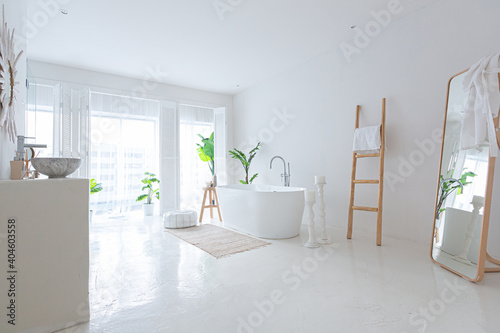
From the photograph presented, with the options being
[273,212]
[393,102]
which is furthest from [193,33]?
[393,102]

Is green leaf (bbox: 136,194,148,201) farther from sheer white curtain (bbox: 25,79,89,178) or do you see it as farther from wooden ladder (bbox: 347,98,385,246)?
wooden ladder (bbox: 347,98,385,246)

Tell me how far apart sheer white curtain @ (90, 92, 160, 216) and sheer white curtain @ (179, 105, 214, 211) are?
1.93 ft

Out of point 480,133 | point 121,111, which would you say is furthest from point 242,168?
point 480,133

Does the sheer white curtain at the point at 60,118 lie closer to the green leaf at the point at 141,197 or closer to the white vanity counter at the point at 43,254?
the green leaf at the point at 141,197

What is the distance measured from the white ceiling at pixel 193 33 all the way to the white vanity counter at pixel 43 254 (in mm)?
2155

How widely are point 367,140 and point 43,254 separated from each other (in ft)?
10.4

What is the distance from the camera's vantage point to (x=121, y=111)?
5230 mm

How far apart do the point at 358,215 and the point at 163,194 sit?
3.43m

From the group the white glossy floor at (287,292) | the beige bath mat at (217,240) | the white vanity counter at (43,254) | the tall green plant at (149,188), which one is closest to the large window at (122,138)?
the tall green plant at (149,188)

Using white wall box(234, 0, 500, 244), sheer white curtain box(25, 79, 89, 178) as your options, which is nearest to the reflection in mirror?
white wall box(234, 0, 500, 244)

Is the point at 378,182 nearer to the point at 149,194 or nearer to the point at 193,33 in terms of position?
the point at 193,33

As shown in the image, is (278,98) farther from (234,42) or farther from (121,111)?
(121,111)

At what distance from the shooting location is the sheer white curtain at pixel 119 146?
5.13 metres

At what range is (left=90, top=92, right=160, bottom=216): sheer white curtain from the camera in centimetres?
513
